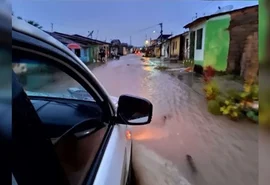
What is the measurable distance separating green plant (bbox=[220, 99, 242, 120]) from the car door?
14.3ft

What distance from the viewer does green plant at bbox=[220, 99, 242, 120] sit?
5871 mm

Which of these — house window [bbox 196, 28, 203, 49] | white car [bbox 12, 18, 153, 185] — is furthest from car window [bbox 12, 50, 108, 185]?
house window [bbox 196, 28, 203, 49]

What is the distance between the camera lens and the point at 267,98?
2.29 feet

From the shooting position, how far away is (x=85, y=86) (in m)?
1.50

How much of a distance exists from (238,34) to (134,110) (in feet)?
38.0

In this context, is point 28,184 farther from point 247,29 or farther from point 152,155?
point 247,29

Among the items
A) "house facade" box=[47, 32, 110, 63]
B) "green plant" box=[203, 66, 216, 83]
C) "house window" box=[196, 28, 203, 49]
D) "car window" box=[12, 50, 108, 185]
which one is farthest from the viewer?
"house window" box=[196, 28, 203, 49]

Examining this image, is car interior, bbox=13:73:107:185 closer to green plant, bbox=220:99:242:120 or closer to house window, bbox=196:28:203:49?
green plant, bbox=220:99:242:120

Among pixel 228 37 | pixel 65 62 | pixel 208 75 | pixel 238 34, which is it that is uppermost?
pixel 238 34

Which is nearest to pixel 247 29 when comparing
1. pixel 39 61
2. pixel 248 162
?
pixel 248 162

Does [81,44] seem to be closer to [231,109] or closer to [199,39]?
[199,39]

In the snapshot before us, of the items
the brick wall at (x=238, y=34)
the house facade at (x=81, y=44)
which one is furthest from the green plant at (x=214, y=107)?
the brick wall at (x=238, y=34)

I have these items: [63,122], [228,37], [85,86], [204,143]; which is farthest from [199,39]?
[85,86]

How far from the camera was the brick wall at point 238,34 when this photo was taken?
12055mm
